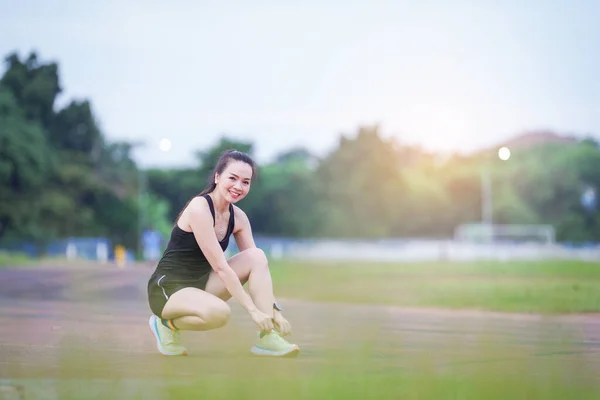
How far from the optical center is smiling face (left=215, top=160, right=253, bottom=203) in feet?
18.9

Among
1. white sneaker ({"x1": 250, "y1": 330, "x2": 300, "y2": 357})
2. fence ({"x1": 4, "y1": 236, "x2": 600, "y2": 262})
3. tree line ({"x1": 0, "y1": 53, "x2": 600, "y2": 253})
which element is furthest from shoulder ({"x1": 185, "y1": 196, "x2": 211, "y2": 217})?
tree line ({"x1": 0, "y1": 53, "x2": 600, "y2": 253})

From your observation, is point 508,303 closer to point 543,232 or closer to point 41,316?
point 41,316

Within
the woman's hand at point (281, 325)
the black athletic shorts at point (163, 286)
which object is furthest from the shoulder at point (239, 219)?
the woman's hand at point (281, 325)

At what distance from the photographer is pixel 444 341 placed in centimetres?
719

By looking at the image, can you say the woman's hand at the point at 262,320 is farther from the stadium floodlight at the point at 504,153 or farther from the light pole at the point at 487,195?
the light pole at the point at 487,195

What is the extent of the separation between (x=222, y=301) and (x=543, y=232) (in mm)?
59500

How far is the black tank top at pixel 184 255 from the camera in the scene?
19.3ft

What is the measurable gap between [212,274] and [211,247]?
1.35 feet

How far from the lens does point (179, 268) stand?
5969 mm

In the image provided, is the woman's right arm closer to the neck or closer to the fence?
the neck

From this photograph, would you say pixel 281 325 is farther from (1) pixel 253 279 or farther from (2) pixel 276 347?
(1) pixel 253 279

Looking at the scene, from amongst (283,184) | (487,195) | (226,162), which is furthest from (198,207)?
(487,195)

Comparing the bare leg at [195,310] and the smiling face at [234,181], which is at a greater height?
the smiling face at [234,181]

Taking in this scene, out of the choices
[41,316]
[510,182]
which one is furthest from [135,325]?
[510,182]
